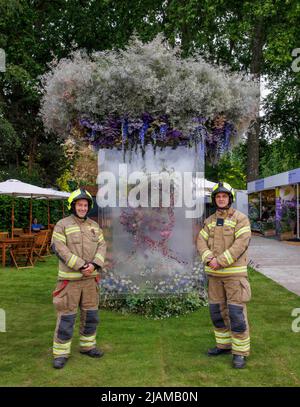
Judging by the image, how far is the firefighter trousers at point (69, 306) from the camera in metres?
5.05

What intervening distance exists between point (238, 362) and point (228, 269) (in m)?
0.92

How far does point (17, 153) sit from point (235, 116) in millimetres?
21863

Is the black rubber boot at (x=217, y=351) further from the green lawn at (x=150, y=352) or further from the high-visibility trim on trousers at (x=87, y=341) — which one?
the high-visibility trim on trousers at (x=87, y=341)

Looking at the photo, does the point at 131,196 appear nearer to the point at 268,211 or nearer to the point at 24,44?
the point at 24,44

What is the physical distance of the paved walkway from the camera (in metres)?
10.4

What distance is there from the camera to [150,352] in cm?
554

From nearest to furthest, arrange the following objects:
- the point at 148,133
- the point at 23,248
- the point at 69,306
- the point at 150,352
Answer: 1. the point at 69,306
2. the point at 150,352
3. the point at 148,133
4. the point at 23,248

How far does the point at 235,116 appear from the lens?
7.28 metres

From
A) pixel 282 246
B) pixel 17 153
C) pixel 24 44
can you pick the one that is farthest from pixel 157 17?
pixel 282 246

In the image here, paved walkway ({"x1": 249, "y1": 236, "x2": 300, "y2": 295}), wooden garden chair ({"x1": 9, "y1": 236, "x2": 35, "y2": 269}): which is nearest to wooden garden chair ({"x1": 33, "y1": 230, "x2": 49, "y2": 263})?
wooden garden chair ({"x1": 9, "y1": 236, "x2": 35, "y2": 269})

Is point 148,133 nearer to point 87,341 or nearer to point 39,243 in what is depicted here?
point 87,341

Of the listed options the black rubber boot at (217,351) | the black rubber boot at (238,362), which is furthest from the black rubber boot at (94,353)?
the black rubber boot at (238,362)

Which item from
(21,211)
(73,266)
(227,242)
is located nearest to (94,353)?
(73,266)

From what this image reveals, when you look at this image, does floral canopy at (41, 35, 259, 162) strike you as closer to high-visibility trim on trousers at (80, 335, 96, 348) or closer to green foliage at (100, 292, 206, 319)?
green foliage at (100, 292, 206, 319)
